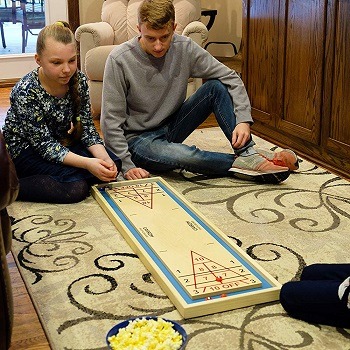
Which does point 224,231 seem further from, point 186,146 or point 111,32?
point 111,32

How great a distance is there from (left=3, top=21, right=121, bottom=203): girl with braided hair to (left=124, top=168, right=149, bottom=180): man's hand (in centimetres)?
11

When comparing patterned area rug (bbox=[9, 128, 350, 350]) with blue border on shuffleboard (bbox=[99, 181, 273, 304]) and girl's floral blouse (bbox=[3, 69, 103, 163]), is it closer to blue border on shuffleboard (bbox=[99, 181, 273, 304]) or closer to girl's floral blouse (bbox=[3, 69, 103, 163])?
blue border on shuffleboard (bbox=[99, 181, 273, 304])

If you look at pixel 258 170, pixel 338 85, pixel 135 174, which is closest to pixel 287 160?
pixel 258 170

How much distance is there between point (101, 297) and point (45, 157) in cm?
94

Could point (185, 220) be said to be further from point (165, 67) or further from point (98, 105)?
point (98, 105)

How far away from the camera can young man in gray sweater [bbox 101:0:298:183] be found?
294cm

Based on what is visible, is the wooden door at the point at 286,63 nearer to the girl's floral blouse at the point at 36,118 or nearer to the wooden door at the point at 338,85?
the wooden door at the point at 338,85

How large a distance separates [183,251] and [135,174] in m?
0.80

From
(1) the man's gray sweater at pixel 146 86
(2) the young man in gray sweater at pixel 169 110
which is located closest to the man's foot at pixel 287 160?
(2) the young man in gray sweater at pixel 169 110

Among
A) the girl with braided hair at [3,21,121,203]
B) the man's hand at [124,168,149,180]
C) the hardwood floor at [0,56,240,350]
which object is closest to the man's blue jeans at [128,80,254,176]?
the man's hand at [124,168,149,180]

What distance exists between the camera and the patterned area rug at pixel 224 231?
1.79 meters

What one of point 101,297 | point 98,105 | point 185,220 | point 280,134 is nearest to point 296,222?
point 185,220

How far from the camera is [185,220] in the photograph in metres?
2.46

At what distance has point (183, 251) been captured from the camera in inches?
85.8
